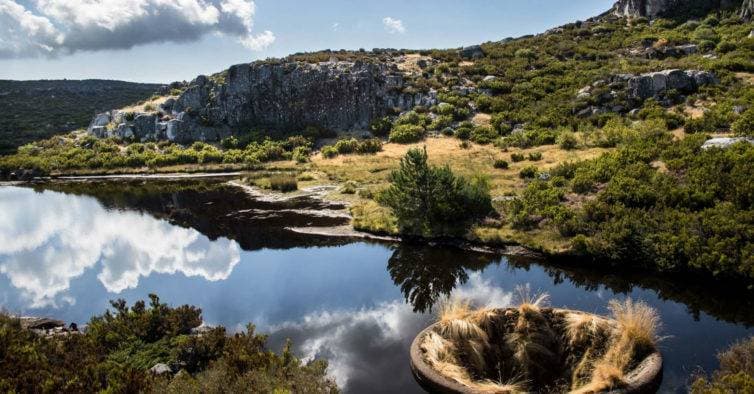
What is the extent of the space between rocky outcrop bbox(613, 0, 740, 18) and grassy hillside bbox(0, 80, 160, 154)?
10956 centimetres

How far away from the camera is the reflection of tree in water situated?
21102mm

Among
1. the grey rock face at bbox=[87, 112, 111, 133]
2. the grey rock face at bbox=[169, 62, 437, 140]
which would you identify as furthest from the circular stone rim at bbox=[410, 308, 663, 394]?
the grey rock face at bbox=[87, 112, 111, 133]

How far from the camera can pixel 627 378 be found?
11.9 m

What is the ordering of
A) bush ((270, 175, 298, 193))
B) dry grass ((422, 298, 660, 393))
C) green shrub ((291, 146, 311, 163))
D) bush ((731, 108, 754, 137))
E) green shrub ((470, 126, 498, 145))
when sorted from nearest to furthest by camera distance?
1. dry grass ((422, 298, 660, 393))
2. bush ((731, 108, 754, 137))
3. bush ((270, 175, 298, 193))
4. green shrub ((470, 126, 498, 145))
5. green shrub ((291, 146, 311, 163))

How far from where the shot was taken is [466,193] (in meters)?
29.3

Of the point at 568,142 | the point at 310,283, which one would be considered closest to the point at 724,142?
the point at 568,142

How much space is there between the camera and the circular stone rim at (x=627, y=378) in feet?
38.3

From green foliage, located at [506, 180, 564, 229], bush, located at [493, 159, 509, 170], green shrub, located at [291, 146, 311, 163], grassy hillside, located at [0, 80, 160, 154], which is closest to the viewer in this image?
green foliage, located at [506, 180, 564, 229]

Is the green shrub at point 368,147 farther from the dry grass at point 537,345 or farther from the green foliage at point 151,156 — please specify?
the dry grass at point 537,345

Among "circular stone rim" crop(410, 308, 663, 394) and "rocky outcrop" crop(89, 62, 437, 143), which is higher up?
"rocky outcrop" crop(89, 62, 437, 143)

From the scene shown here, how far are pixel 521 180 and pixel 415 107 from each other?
36770 millimetres

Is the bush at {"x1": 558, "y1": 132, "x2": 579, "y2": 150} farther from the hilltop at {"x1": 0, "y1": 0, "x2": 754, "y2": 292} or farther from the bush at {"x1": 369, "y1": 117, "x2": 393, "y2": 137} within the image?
the bush at {"x1": 369, "y1": 117, "x2": 393, "y2": 137}

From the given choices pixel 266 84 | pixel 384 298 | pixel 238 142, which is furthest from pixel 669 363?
pixel 266 84

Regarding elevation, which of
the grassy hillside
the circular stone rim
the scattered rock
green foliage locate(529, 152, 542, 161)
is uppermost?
the grassy hillside
